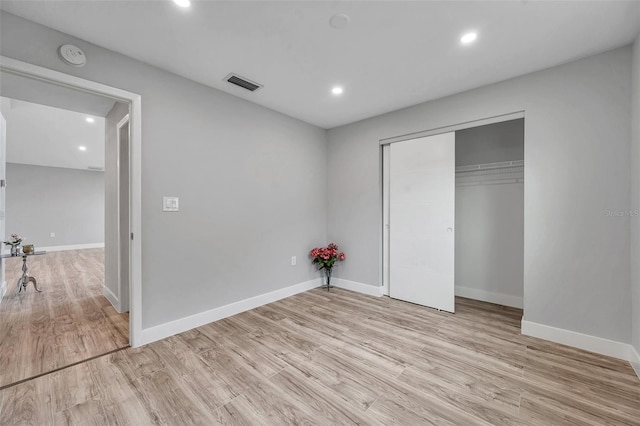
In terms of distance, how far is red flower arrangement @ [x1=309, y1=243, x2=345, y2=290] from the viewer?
3.94m

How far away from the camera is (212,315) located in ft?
9.20

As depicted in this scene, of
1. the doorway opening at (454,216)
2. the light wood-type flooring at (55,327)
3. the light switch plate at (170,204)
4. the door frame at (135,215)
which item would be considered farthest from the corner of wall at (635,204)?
the light wood-type flooring at (55,327)

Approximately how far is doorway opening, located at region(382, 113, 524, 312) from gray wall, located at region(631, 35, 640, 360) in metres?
1.06

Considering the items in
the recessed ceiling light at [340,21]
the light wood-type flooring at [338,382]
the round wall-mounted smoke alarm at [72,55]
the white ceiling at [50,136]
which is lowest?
the light wood-type flooring at [338,382]

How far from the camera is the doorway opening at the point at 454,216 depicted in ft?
10.3

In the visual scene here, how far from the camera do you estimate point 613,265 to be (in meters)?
2.15

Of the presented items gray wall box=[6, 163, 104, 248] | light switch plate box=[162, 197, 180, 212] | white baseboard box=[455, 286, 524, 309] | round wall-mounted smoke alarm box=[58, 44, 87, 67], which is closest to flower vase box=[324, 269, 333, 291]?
white baseboard box=[455, 286, 524, 309]

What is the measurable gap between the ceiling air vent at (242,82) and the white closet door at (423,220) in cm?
196

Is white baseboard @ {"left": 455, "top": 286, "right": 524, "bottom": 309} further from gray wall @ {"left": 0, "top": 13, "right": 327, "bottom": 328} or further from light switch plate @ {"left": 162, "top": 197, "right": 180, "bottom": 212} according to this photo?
light switch plate @ {"left": 162, "top": 197, "right": 180, "bottom": 212}

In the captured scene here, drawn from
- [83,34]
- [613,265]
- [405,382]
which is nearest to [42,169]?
[83,34]

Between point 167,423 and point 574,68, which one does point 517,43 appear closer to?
point 574,68

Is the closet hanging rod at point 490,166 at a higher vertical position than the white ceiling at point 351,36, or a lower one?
lower

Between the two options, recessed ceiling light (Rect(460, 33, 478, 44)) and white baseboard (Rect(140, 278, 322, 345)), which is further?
white baseboard (Rect(140, 278, 322, 345))

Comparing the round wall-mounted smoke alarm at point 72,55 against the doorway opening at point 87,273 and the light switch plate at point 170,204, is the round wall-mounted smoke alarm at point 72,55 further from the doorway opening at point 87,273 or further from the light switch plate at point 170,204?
the light switch plate at point 170,204
